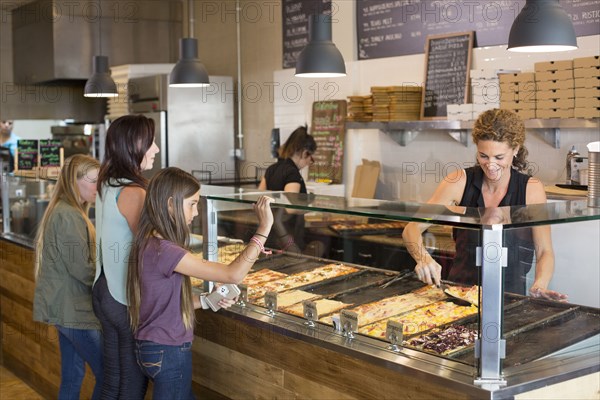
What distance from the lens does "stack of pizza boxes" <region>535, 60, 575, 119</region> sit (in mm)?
4480

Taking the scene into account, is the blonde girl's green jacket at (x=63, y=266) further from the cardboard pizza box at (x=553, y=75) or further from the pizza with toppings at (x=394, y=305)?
the cardboard pizza box at (x=553, y=75)

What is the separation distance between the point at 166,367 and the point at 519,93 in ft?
9.67

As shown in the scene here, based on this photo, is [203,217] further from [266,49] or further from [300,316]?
[266,49]

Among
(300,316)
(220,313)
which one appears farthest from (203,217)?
(300,316)

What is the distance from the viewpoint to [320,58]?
4.59 metres

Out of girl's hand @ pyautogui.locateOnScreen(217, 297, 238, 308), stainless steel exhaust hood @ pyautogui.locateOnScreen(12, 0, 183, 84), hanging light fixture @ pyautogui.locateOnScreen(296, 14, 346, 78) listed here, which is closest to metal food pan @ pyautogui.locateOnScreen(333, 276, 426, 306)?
girl's hand @ pyautogui.locateOnScreen(217, 297, 238, 308)

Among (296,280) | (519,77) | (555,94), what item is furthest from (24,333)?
(555,94)

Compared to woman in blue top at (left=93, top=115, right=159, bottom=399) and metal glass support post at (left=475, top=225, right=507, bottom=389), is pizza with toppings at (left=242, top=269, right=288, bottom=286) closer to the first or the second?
woman in blue top at (left=93, top=115, right=159, bottom=399)

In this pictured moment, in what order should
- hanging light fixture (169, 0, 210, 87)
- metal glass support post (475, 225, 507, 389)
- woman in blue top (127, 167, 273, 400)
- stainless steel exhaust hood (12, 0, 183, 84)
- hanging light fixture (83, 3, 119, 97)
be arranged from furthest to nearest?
stainless steel exhaust hood (12, 0, 183, 84) → hanging light fixture (83, 3, 119, 97) → hanging light fixture (169, 0, 210, 87) → woman in blue top (127, 167, 273, 400) → metal glass support post (475, 225, 507, 389)

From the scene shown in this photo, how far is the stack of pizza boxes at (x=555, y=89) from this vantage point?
4.48m

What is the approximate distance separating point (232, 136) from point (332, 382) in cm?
581

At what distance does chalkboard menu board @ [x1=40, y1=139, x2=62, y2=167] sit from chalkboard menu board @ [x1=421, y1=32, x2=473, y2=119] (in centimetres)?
284

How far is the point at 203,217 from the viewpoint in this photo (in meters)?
3.33

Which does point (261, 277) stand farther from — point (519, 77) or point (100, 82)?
point (100, 82)
